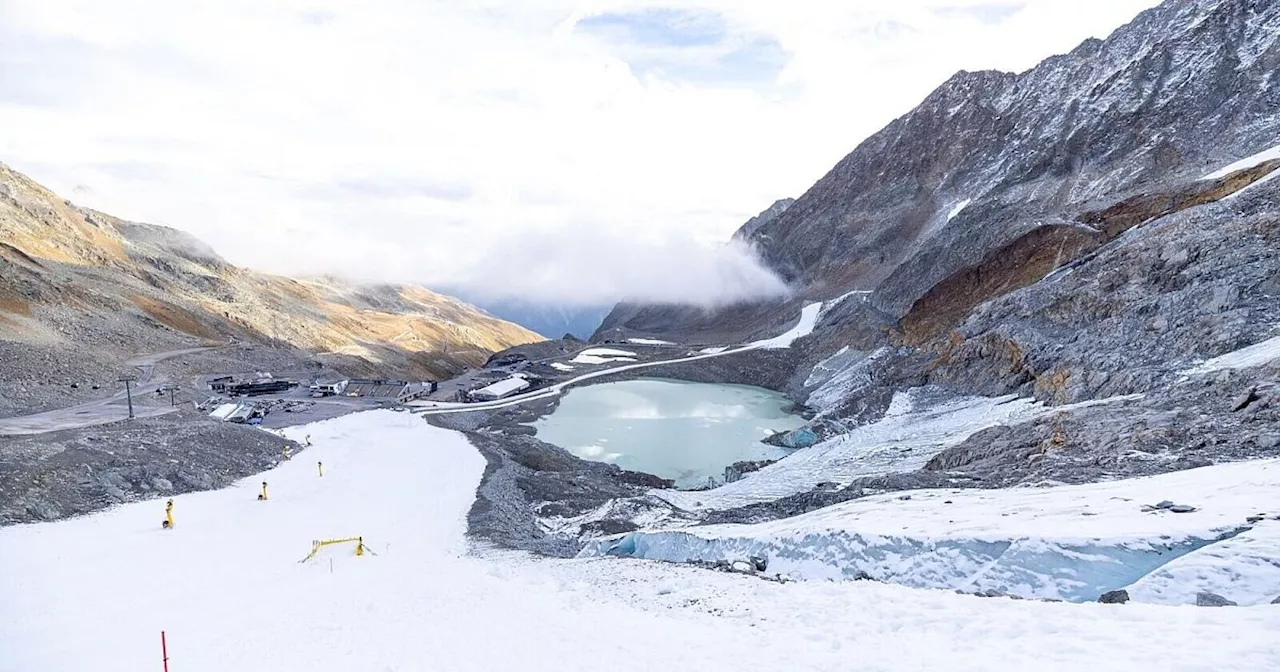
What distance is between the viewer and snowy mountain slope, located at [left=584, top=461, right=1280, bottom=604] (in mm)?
9367

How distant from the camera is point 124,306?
7000cm

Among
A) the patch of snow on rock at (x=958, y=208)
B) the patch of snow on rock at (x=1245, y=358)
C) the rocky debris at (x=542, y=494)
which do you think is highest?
the patch of snow on rock at (x=958, y=208)

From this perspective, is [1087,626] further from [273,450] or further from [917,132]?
[917,132]

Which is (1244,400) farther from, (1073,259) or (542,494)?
(1073,259)

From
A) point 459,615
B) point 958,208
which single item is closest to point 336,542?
point 459,615

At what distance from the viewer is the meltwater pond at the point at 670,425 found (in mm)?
38594

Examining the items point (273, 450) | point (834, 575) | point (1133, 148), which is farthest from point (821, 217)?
point (834, 575)

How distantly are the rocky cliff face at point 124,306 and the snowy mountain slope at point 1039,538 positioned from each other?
143 ft

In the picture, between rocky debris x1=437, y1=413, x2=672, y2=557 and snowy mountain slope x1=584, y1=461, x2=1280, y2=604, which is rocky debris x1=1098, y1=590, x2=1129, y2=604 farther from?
rocky debris x1=437, y1=413, x2=672, y2=557

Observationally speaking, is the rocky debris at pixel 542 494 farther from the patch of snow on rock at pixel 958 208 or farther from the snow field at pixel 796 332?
the patch of snow on rock at pixel 958 208

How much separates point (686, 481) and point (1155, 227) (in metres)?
25.3

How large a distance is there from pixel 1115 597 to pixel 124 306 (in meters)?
86.4

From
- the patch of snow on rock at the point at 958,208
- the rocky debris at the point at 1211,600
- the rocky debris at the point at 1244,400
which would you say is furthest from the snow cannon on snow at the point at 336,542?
the patch of snow on rock at the point at 958,208

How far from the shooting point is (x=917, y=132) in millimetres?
94250
